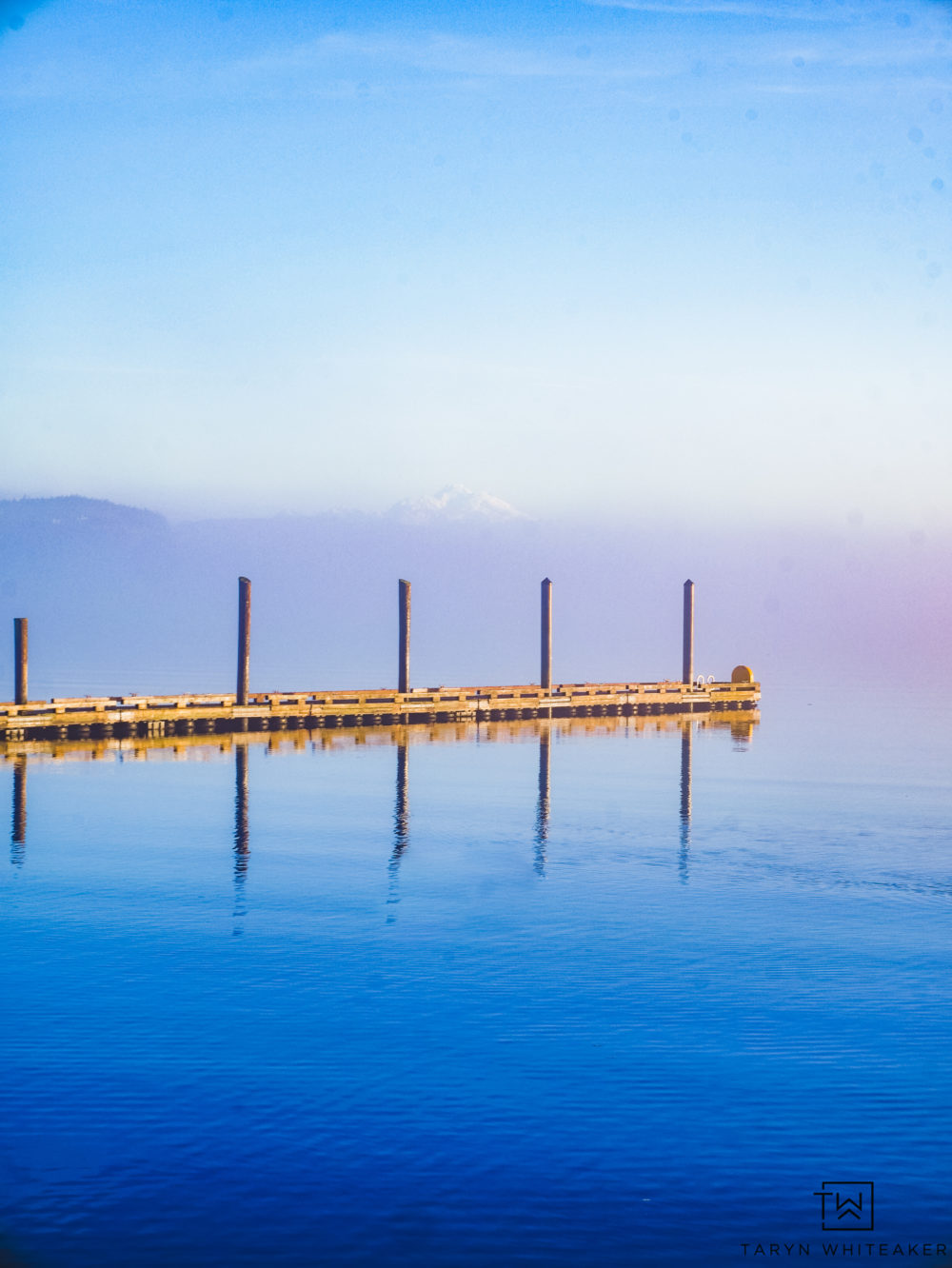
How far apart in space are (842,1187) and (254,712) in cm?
3825

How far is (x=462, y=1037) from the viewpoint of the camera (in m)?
13.7

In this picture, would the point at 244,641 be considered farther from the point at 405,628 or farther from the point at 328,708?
the point at 405,628

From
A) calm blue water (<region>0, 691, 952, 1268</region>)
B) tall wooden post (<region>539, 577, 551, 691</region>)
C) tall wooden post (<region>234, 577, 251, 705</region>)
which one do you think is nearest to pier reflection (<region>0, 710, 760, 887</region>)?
calm blue water (<region>0, 691, 952, 1268</region>)

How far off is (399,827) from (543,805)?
5.16m

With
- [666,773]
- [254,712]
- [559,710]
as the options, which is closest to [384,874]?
[666,773]

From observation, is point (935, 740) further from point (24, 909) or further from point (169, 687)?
point (169, 687)

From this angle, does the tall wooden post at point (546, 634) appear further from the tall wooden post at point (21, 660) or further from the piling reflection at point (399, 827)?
the tall wooden post at point (21, 660)

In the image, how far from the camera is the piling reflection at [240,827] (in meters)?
20.6

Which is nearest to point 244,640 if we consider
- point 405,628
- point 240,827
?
point 405,628

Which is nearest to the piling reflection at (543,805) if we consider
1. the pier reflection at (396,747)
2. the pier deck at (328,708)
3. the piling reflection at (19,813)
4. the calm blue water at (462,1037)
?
the pier reflection at (396,747)

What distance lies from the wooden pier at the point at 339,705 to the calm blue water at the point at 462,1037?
13.4 metres

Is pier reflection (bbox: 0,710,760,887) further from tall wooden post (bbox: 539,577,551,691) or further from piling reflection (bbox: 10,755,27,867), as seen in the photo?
tall wooden post (bbox: 539,577,551,691)

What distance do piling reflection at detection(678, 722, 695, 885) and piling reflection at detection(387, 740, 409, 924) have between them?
16.1 ft

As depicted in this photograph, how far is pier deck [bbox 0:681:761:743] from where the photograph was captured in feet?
140
